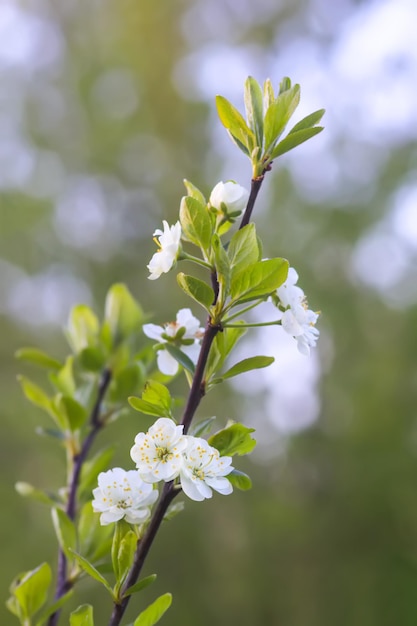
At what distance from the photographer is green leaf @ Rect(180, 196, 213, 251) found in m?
0.49

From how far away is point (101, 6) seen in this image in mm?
4141

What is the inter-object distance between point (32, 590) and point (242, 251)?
373 mm

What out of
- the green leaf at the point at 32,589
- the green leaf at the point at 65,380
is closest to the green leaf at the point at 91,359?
the green leaf at the point at 65,380

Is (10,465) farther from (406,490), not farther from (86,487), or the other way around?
(86,487)

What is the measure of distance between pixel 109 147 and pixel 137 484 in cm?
369

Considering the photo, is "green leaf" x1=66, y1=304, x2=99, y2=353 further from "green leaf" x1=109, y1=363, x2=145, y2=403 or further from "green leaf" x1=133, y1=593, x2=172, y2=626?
"green leaf" x1=133, y1=593, x2=172, y2=626

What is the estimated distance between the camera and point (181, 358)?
516 mm

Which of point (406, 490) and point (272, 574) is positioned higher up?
point (406, 490)

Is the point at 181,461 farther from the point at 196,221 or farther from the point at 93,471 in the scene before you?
the point at 93,471

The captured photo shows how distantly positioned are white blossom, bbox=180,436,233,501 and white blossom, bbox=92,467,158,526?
0.04 meters

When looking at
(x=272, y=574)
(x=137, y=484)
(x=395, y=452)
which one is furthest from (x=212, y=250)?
(x=272, y=574)

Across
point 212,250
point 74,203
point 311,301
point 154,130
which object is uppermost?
point 154,130

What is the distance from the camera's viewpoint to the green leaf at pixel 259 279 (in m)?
Answer: 0.48

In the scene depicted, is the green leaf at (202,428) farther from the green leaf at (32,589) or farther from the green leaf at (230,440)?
the green leaf at (32,589)
